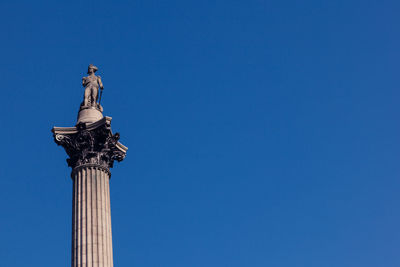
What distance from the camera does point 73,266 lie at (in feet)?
96.5

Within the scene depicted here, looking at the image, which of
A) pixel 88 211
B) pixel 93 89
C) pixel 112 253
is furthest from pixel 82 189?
pixel 93 89

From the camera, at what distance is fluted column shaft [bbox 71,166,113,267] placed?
29.5 metres

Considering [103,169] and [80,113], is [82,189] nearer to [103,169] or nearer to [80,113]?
[103,169]

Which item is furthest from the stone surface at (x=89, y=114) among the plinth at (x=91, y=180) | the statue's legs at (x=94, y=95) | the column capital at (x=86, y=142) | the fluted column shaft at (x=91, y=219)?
the fluted column shaft at (x=91, y=219)

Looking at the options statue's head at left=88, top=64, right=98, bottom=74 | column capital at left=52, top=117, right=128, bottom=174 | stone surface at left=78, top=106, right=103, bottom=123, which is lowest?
column capital at left=52, top=117, right=128, bottom=174

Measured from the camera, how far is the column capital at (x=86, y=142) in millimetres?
32344

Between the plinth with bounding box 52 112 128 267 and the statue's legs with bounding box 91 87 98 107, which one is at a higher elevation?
the statue's legs with bounding box 91 87 98 107

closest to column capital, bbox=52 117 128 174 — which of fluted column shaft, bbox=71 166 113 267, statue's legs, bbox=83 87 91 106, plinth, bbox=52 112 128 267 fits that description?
plinth, bbox=52 112 128 267

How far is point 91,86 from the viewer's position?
35.1 m

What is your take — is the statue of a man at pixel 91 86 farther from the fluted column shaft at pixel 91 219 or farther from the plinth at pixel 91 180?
the fluted column shaft at pixel 91 219

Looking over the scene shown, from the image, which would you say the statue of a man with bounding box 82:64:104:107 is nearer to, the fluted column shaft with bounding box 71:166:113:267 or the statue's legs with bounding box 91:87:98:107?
the statue's legs with bounding box 91:87:98:107

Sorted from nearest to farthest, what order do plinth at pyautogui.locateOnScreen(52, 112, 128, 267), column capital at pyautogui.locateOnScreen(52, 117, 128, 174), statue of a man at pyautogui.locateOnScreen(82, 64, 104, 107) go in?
plinth at pyautogui.locateOnScreen(52, 112, 128, 267)
column capital at pyautogui.locateOnScreen(52, 117, 128, 174)
statue of a man at pyautogui.locateOnScreen(82, 64, 104, 107)

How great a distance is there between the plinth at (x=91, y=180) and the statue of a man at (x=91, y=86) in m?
0.71

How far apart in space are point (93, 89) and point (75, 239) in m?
8.52
